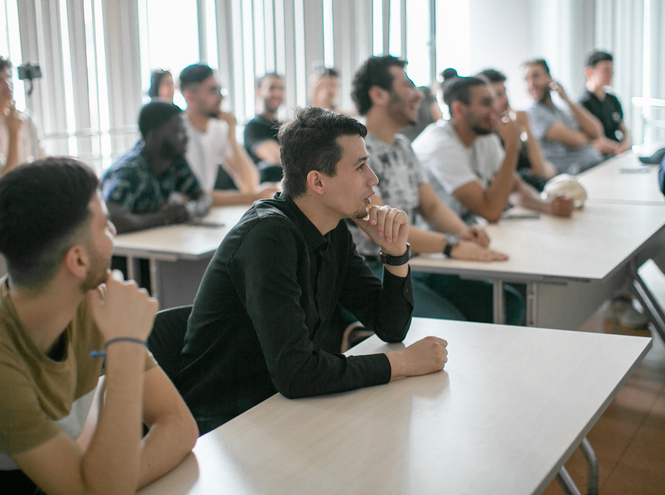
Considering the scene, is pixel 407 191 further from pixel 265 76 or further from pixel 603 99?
pixel 603 99

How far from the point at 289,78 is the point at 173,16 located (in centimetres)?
157

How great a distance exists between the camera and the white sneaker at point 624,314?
3.49 meters

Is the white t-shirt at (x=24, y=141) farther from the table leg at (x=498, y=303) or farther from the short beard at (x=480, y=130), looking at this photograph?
the table leg at (x=498, y=303)

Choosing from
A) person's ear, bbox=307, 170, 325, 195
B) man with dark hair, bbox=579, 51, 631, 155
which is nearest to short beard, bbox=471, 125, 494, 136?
person's ear, bbox=307, 170, 325, 195

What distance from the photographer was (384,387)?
50.0 inches

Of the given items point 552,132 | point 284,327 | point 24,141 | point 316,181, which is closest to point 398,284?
point 316,181

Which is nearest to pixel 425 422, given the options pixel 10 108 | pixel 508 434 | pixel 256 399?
pixel 508 434

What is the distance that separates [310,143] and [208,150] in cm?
284

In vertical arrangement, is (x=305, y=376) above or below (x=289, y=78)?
below

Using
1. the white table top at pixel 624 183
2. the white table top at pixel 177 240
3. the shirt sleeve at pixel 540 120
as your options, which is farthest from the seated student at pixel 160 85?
the white table top at pixel 624 183

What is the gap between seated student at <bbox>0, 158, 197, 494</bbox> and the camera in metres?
0.87

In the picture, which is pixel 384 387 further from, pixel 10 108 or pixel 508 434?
pixel 10 108

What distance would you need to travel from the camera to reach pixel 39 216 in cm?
91

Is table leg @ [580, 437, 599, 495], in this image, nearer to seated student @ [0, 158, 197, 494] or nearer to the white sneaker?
seated student @ [0, 158, 197, 494]
